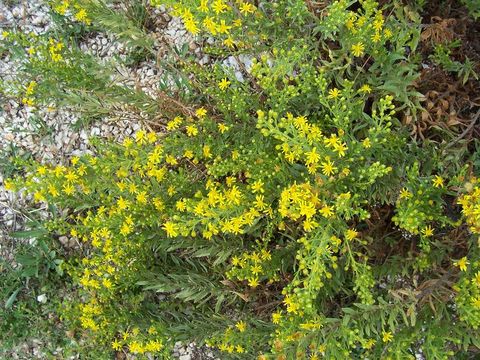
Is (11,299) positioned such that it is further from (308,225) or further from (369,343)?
(369,343)

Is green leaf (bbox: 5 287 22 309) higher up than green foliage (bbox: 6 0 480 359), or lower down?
lower down

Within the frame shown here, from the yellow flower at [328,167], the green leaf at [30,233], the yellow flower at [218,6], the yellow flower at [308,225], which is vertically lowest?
the green leaf at [30,233]

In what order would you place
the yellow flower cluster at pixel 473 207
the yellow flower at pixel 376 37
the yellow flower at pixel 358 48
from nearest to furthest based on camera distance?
the yellow flower cluster at pixel 473 207, the yellow flower at pixel 376 37, the yellow flower at pixel 358 48

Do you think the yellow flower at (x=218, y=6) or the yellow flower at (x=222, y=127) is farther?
the yellow flower at (x=222, y=127)

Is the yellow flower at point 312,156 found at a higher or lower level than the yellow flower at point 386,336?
higher

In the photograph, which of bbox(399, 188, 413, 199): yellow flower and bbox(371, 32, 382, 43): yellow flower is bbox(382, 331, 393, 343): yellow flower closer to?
bbox(399, 188, 413, 199): yellow flower

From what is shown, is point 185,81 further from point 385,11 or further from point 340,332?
point 340,332

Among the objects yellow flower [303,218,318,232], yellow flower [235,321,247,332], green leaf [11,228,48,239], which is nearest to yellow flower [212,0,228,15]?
yellow flower [303,218,318,232]

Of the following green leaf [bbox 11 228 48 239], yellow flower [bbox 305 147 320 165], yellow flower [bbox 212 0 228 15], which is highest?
yellow flower [bbox 212 0 228 15]

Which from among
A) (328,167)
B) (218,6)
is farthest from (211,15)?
(328,167)

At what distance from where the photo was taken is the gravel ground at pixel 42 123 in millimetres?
4977

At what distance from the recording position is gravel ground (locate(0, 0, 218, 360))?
4.98 m

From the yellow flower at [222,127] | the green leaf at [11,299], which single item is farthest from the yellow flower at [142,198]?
the green leaf at [11,299]

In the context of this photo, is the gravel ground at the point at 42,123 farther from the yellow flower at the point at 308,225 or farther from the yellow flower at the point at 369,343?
the yellow flower at the point at 369,343
